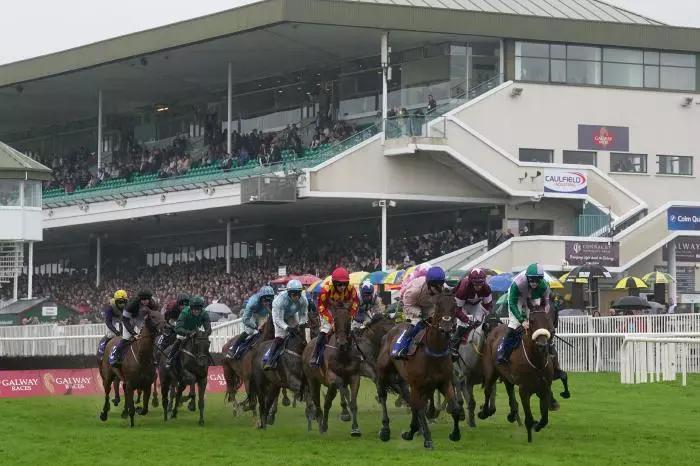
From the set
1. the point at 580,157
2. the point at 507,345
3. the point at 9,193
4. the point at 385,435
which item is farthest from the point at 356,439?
the point at 580,157

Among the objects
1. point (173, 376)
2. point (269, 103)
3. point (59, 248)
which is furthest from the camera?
point (59, 248)

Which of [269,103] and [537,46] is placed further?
[269,103]

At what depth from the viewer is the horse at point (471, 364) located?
66.5 feet

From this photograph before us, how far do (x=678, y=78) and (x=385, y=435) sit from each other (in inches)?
1482

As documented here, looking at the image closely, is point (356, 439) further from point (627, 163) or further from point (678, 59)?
point (678, 59)

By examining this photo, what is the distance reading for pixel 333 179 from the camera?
47.8 m

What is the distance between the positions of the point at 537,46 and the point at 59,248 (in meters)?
29.3

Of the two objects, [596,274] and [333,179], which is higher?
[333,179]

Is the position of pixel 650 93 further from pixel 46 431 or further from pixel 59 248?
pixel 46 431

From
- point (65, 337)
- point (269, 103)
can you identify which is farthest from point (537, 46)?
point (65, 337)

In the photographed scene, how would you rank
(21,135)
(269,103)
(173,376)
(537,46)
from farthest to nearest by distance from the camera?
(21,135) → (269,103) → (537,46) → (173,376)

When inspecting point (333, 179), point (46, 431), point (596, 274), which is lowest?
point (46, 431)

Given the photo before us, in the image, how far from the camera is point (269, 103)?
190ft

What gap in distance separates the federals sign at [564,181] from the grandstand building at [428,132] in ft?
0.25
